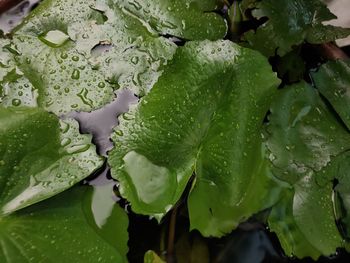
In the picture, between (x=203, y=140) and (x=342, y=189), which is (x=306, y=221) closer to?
(x=342, y=189)

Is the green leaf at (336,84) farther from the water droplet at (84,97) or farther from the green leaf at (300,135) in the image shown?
the water droplet at (84,97)

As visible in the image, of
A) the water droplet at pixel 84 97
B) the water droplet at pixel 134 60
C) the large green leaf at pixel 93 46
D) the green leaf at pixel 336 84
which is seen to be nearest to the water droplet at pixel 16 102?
the large green leaf at pixel 93 46

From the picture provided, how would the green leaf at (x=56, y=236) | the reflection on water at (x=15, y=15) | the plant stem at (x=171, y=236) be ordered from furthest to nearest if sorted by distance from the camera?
the reflection on water at (x=15, y=15), the plant stem at (x=171, y=236), the green leaf at (x=56, y=236)

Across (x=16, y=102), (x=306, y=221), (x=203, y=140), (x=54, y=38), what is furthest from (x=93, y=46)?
(x=306, y=221)

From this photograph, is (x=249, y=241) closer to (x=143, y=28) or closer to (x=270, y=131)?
(x=270, y=131)

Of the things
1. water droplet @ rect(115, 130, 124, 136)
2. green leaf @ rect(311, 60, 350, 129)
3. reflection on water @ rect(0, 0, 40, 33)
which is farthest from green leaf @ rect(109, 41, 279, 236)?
reflection on water @ rect(0, 0, 40, 33)

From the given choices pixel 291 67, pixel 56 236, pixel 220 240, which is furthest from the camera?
pixel 291 67
